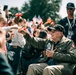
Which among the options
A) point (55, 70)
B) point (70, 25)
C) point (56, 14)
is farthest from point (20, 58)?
point (56, 14)

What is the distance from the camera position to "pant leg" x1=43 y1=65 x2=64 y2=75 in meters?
5.67

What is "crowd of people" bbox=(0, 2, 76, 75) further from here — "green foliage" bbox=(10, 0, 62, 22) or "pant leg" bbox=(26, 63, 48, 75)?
"green foliage" bbox=(10, 0, 62, 22)

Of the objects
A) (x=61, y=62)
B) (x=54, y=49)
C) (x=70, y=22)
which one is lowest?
(x=61, y=62)

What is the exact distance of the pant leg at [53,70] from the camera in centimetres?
567

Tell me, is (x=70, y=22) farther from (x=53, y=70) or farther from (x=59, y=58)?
(x=53, y=70)

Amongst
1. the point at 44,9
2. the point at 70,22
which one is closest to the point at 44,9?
the point at 44,9

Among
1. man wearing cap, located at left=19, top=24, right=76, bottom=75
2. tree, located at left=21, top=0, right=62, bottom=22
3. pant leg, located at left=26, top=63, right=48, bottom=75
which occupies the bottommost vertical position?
tree, located at left=21, top=0, right=62, bottom=22

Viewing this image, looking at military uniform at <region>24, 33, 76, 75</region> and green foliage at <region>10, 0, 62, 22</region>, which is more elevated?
military uniform at <region>24, 33, 76, 75</region>

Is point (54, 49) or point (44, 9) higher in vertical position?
point (54, 49)

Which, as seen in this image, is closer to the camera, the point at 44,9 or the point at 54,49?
the point at 54,49

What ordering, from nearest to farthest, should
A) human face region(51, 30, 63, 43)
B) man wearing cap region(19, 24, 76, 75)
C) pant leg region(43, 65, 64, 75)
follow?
pant leg region(43, 65, 64, 75), man wearing cap region(19, 24, 76, 75), human face region(51, 30, 63, 43)

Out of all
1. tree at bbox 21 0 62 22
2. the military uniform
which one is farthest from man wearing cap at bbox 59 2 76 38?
tree at bbox 21 0 62 22

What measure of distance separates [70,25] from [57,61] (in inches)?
50.8

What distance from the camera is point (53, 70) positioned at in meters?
5.77
